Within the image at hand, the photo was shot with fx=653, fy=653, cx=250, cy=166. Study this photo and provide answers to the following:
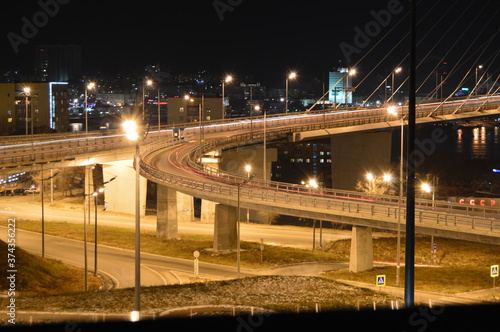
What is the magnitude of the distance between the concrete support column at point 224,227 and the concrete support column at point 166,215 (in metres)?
7.37

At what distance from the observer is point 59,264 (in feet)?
111

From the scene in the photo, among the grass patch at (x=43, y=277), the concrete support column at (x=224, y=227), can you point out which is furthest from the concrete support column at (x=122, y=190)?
the grass patch at (x=43, y=277)

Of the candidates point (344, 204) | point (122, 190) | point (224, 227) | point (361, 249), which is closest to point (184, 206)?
point (122, 190)

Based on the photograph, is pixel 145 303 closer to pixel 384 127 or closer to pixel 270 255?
pixel 270 255

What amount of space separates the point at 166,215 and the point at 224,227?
8107mm

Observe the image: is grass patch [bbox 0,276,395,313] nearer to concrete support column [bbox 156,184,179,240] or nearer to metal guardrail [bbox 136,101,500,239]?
metal guardrail [bbox 136,101,500,239]

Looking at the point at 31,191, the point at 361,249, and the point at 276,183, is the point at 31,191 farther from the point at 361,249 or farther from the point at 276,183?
the point at 361,249

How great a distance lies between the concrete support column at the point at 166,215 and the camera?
45312 mm

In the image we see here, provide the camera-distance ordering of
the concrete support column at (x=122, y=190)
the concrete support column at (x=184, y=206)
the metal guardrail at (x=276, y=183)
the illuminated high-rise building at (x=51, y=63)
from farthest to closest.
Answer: the illuminated high-rise building at (x=51, y=63) < the concrete support column at (x=122, y=190) < the concrete support column at (x=184, y=206) < the metal guardrail at (x=276, y=183)

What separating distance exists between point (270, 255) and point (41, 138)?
119 ft

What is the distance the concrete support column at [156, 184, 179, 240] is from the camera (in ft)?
149

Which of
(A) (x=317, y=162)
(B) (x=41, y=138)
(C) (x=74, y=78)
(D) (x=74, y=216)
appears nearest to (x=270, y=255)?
(D) (x=74, y=216)

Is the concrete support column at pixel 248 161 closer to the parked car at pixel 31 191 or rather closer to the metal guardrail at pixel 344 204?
the metal guardrail at pixel 344 204

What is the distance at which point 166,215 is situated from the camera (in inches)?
1784
